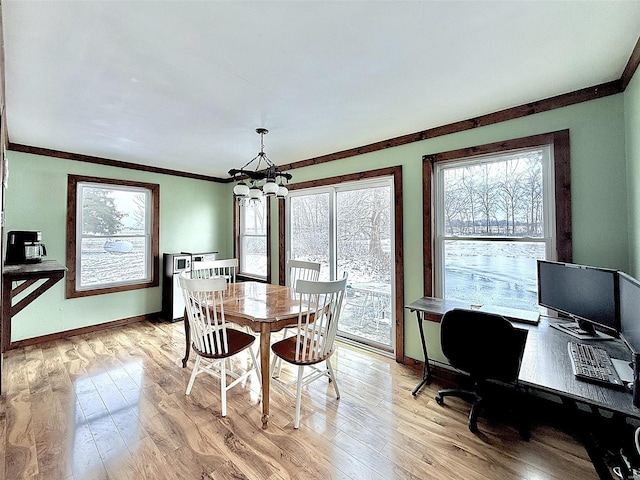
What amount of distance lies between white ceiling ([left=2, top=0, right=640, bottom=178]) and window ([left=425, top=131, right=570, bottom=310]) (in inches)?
18.8

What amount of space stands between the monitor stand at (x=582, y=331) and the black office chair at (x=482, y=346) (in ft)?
1.64

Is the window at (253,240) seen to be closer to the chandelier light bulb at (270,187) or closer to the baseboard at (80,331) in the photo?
the baseboard at (80,331)

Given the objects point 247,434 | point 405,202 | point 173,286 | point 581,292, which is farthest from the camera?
point 173,286

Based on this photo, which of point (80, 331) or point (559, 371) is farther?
point (80, 331)

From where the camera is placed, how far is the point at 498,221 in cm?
269

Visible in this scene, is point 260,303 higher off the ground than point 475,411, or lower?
higher

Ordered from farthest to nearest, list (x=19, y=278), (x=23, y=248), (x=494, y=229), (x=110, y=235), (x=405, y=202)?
(x=110, y=235)
(x=405, y=202)
(x=23, y=248)
(x=494, y=229)
(x=19, y=278)

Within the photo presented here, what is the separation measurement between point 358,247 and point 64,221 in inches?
156

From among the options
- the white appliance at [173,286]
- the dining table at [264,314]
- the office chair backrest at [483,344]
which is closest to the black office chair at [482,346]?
the office chair backrest at [483,344]

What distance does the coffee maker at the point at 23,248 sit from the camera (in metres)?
3.08

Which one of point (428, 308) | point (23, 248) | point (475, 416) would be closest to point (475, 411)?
point (475, 416)

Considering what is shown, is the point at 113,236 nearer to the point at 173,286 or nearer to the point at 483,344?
the point at 173,286

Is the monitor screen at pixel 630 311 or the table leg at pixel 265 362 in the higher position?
the monitor screen at pixel 630 311

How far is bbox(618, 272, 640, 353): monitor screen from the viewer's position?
143cm
